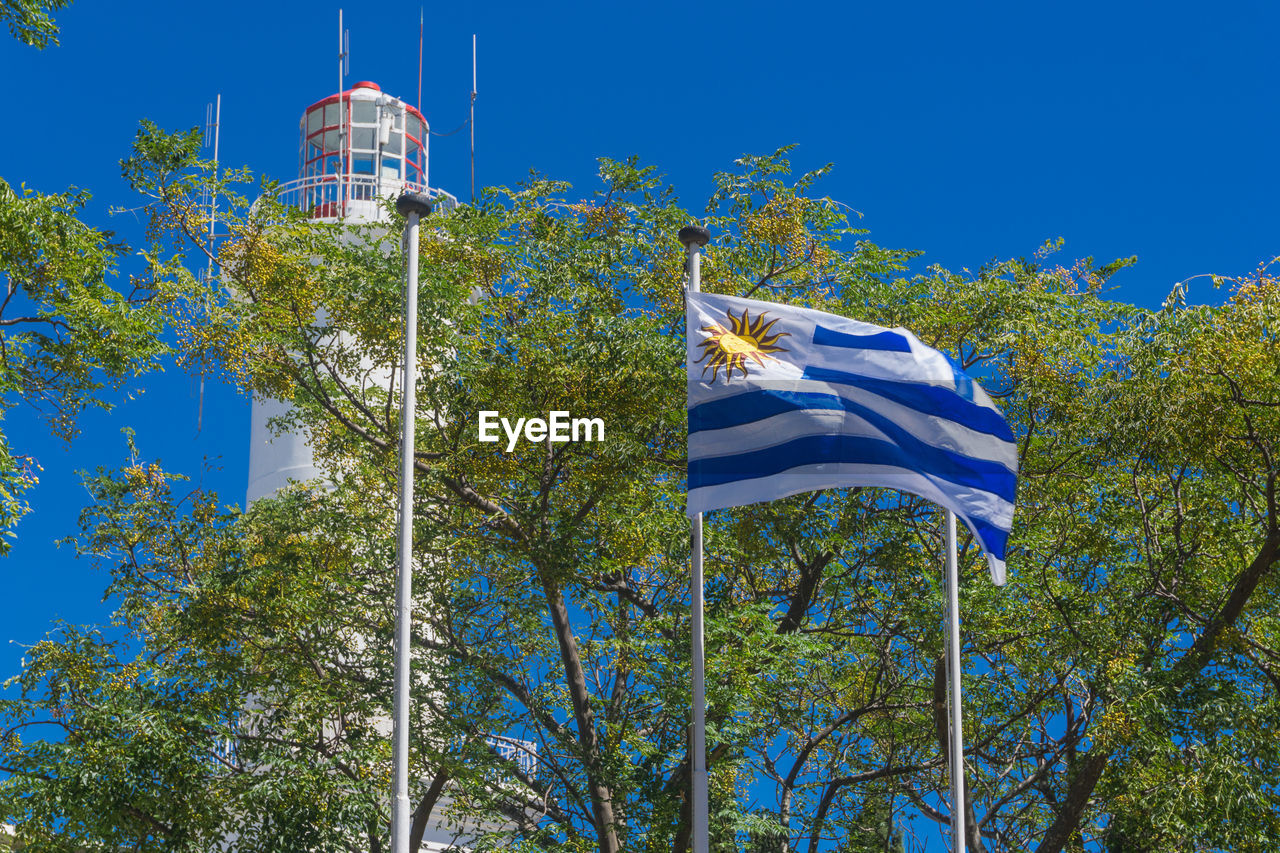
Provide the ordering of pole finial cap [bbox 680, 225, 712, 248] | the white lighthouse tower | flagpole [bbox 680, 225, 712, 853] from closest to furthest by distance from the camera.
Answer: flagpole [bbox 680, 225, 712, 853] → pole finial cap [bbox 680, 225, 712, 248] → the white lighthouse tower

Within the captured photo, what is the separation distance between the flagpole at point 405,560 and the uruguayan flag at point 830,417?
8.35 feet

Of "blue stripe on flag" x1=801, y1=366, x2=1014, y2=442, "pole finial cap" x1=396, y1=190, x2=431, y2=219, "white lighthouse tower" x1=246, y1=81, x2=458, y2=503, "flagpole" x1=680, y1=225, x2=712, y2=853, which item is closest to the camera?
"flagpole" x1=680, y1=225, x2=712, y2=853

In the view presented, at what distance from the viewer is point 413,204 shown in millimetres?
12250

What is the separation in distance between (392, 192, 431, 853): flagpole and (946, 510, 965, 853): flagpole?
4.75 m

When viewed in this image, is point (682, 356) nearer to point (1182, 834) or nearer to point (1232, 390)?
point (1232, 390)

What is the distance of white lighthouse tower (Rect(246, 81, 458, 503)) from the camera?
98.7ft

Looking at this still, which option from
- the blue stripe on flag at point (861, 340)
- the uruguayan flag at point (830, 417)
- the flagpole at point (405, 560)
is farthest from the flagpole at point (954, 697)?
the flagpole at point (405, 560)

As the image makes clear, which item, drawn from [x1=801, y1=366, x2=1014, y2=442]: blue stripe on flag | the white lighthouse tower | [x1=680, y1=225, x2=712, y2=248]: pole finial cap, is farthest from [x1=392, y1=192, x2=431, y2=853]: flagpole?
the white lighthouse tower

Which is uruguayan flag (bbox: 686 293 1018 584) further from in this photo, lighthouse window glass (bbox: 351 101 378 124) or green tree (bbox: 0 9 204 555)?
lighthouse window glass (bbox: 351 101 378 124)

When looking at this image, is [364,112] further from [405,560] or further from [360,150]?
[405,560]

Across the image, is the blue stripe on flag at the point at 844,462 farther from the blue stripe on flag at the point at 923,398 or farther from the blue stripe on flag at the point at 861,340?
the blue stripe on flag at the point at 861,340

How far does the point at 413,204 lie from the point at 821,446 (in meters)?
4.32

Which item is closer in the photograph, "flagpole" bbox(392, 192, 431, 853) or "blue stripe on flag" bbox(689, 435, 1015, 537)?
"flagpole" bbox(392, 192, 431, 853)

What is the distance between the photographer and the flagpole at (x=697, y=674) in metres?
11.0
